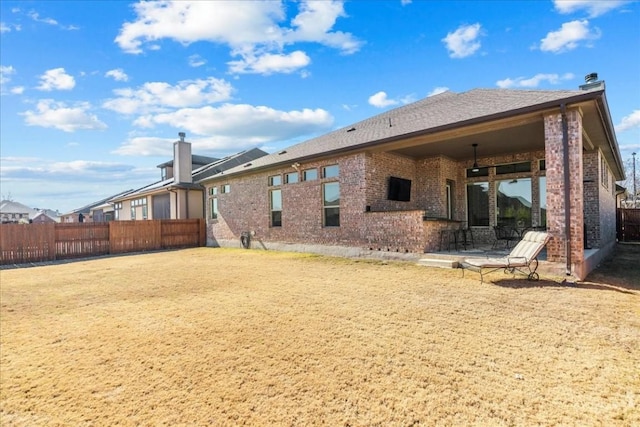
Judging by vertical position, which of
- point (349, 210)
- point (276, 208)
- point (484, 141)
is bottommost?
point (349, 210)

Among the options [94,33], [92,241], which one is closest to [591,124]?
[94,33]

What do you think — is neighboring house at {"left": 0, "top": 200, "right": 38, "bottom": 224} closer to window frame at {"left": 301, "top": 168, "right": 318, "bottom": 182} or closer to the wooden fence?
the wooden fence

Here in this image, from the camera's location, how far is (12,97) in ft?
36.5

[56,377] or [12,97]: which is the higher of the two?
[12,97]

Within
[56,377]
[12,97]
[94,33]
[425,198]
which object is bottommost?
[56,377]

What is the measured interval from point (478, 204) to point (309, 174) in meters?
6.37

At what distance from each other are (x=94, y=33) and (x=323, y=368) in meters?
11.9

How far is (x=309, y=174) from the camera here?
1208 cm

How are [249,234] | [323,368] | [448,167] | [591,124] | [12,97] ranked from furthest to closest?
1. [249,234]
2. [448,167]
3. [12,97]
4. [591,124]
5. [323,368]

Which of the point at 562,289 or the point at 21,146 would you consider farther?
the point at 21,146

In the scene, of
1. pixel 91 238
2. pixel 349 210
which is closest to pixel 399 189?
pixel 349 210

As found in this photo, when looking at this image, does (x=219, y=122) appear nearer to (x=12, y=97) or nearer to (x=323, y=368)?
(x=12, y=97)

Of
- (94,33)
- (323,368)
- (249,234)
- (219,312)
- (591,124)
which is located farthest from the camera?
(249,234)

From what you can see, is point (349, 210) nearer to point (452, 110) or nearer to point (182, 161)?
point (452, 110)
